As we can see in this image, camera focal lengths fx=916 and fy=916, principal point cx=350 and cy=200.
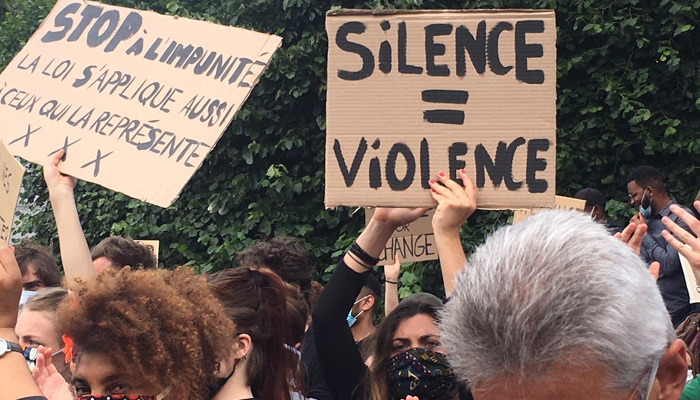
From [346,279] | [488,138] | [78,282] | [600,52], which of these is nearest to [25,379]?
[78,282]

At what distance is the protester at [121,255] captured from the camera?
426cm

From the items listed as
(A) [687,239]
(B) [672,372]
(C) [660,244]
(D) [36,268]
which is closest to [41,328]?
(D) [36,268]

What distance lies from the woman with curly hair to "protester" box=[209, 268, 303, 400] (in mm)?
238

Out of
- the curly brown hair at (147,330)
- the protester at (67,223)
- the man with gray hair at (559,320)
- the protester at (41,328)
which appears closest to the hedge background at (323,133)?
the protester at (41,328)

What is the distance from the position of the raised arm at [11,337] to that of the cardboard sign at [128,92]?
2.56ft

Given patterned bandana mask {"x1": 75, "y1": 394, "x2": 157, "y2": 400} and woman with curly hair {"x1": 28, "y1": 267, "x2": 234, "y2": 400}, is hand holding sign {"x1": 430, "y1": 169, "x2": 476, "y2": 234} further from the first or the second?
patterned bandana mask {"x1": 75, "y1": 394, "x2": 157, "y2": 400}

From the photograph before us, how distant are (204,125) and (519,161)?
1.21 metres

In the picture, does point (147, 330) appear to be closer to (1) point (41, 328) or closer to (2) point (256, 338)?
(2) point (256, 338)

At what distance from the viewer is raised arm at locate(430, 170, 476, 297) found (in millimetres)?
2434

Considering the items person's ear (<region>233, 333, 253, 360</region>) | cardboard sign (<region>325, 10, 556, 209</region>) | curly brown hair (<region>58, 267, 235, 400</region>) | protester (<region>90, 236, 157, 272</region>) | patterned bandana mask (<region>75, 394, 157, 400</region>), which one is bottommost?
patterned bandana mask (<region>75, 394, 157, 400</region>)

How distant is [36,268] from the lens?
185 inches

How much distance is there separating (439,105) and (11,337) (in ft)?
4.56

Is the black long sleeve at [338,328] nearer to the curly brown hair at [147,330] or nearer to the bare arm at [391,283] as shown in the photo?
the curly brown hair at [147,330]

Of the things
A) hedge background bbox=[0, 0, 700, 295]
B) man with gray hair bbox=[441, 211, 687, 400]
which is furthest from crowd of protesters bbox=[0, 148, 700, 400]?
hedge background bbox=[0, 0, 700, 295]
